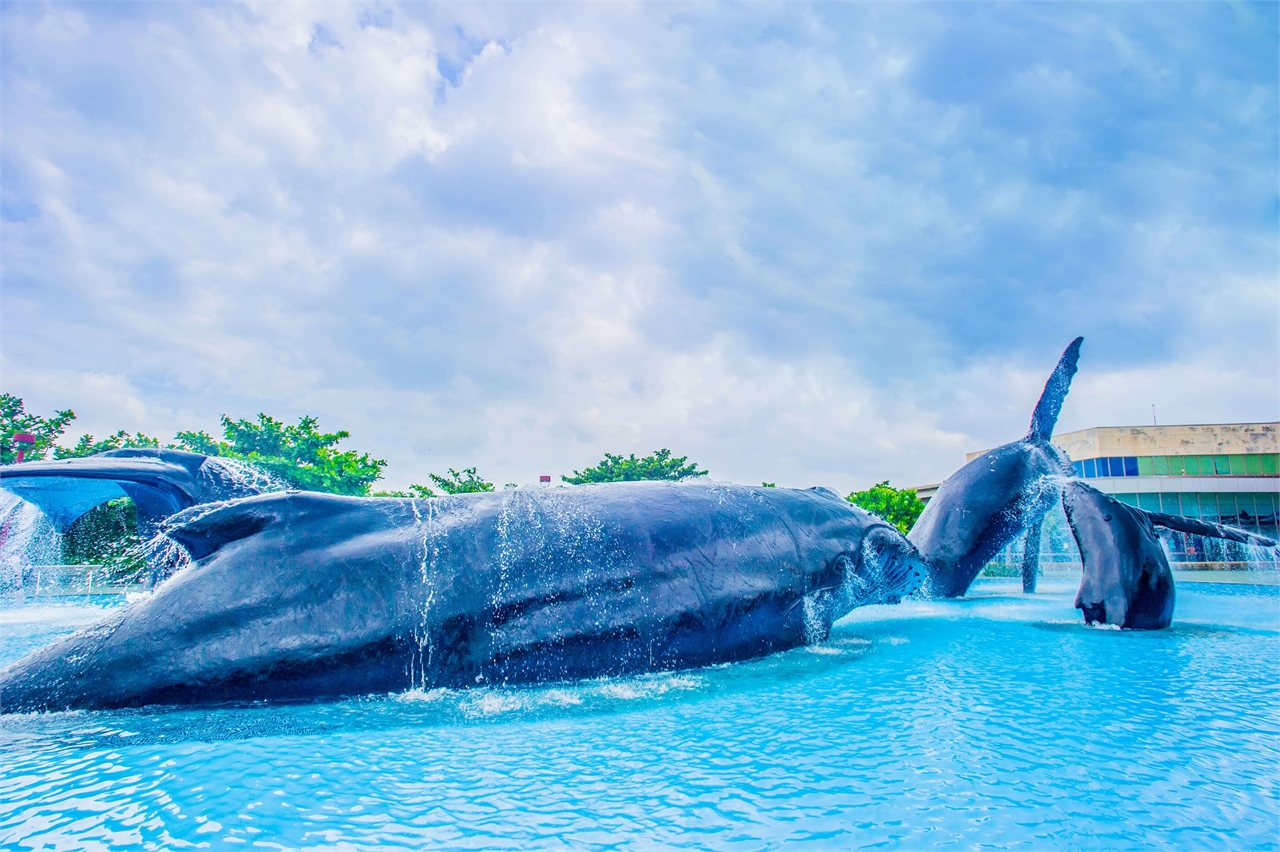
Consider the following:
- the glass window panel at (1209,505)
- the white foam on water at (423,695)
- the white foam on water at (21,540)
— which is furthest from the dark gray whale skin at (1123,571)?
the glass window panel at (1209,505)

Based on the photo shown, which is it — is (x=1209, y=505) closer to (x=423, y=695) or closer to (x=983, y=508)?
(x=983, y=508)

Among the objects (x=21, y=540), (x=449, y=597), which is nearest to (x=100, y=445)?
(x=21, y=540)

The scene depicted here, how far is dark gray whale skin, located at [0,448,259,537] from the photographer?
20.6 feet

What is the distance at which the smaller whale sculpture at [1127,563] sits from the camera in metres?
9.00

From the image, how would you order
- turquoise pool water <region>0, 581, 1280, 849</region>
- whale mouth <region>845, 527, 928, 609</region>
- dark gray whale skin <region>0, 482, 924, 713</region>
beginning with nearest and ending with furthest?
1. turquoise pool water <region>0, 581, 1280, 849</region>
2. dark gray whale skin <region>0, 482, 924, 713</region>
3. whale mouth <region>845, 527, 928, 609</region>

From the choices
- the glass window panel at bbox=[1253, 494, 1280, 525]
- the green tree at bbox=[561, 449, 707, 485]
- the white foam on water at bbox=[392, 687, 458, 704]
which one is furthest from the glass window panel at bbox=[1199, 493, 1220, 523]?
the white foam on water at bbox=[392, 687, 458, 704]

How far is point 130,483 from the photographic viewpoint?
7.29 metres

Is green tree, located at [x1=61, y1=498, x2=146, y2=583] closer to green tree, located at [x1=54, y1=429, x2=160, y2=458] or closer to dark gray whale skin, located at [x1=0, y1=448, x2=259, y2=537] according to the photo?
green tree, located at [x1=54, y1=429, x2=160, y2=458]

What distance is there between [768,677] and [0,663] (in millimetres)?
9089

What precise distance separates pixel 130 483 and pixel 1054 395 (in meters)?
14.0

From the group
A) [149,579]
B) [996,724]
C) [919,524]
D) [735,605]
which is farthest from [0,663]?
[919,524]

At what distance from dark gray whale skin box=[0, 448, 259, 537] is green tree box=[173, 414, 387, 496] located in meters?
23.3

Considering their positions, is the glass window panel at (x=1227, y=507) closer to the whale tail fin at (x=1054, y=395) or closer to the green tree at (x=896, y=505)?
the green tree at (x=896, y=505)

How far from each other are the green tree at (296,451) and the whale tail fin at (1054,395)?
27903 mm
